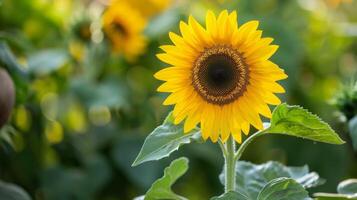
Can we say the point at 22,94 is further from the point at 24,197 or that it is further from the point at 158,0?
the point at 158,0

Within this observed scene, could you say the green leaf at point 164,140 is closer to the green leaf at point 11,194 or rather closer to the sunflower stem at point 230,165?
the sunflower stem at point 230,165

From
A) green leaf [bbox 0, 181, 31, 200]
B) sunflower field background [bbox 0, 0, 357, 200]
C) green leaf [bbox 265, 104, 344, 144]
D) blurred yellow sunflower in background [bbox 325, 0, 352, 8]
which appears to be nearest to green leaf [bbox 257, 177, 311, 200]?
green leaf [bbox 265, 104, 344, 144]

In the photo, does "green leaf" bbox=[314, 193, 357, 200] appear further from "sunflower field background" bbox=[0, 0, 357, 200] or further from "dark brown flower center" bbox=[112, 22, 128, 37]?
"dark brown flower center" bbox=[112, 22, 128, 37]

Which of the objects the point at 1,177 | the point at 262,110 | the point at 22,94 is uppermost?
the point at 262,110

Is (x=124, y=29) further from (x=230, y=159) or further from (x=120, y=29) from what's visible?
(x=230, y=159)

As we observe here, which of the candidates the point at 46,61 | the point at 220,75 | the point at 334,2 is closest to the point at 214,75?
the point at 220,75

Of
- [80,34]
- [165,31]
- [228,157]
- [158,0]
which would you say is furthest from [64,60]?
[228,157]
